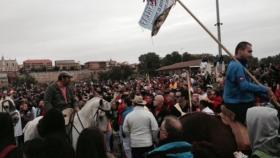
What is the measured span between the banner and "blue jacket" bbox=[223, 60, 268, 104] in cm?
187

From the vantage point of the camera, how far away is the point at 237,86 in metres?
6.66

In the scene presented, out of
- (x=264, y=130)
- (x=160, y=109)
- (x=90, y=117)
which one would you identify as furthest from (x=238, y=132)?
(x=160, y=109)

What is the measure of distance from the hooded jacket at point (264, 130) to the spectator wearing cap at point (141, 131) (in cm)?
471

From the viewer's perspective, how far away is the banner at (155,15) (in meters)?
7.98

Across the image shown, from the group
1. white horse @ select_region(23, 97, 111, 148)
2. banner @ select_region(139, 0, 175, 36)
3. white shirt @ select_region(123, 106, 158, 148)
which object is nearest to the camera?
banner @ select_region(139, 0, 175, 36)

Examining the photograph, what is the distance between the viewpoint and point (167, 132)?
4.66 m

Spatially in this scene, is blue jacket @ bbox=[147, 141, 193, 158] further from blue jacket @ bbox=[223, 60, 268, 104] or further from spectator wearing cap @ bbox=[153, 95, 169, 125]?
spectator wearing cap @ bbox=[153, 95, 169, 125]

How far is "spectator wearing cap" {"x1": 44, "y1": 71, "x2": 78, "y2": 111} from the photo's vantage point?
9.57m

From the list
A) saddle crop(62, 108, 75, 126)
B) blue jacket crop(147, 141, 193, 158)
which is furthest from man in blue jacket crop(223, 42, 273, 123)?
saddle crop(62, 108, 75, 126)

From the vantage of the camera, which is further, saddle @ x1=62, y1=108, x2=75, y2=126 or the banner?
saddle @ x1=62, y1=108, x2=75, y2=126

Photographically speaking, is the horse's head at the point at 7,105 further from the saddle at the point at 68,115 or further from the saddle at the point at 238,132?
the saddle at the point at 238,132

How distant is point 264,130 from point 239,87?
6.18 feet

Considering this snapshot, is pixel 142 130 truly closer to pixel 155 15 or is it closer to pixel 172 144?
pixel 155 15

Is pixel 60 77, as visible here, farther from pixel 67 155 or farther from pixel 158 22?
pixel 67 155
